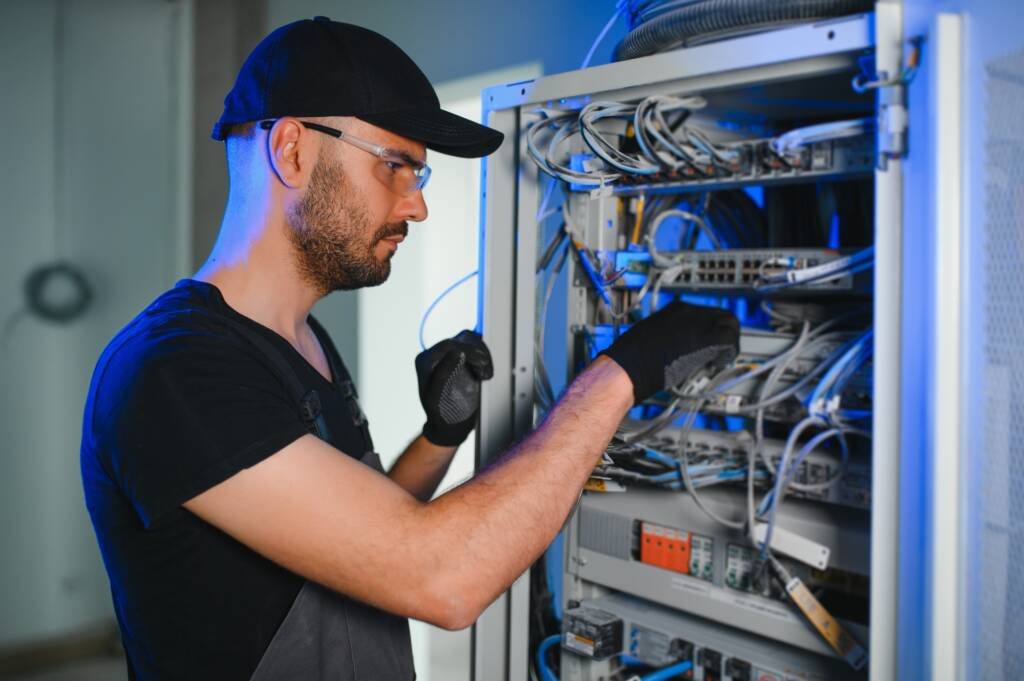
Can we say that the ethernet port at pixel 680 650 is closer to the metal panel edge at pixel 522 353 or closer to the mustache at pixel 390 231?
the metal panel edge at pixel 522 353

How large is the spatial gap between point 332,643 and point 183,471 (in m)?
0.34

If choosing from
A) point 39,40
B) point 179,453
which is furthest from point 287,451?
point 39,40

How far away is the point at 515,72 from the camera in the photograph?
7.18 feet

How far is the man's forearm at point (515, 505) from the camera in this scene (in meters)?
0.90

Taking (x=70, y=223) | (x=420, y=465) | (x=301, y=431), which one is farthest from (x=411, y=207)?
(x=70, y=223)

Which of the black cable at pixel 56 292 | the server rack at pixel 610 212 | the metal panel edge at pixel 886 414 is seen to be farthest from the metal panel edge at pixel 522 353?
the black cable at pixel 56 292

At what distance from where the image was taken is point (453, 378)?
1.30 metres

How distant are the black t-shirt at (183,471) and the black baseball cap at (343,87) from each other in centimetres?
28

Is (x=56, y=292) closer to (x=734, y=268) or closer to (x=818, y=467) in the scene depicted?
(x=734, y=268)

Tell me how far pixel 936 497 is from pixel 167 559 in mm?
854

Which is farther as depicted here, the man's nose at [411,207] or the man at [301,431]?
the man's nose at [411,207]

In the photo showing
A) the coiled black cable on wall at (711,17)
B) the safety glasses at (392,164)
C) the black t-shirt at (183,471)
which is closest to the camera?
the black t-shirt at (183,471)

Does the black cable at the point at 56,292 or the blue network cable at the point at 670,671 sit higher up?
the black cable at the point at 56,292

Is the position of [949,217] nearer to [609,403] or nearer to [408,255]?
[609,403]
